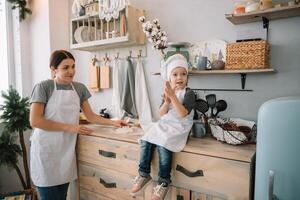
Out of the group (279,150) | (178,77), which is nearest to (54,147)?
(178,77)

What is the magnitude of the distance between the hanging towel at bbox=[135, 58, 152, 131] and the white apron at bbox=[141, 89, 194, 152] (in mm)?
540

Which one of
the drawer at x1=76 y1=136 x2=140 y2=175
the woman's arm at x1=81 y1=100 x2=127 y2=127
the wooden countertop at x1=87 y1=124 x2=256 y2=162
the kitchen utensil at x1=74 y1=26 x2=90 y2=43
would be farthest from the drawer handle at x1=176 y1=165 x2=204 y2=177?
the kitchen utensil at x1=74 y1=26 x2=90 y2=43

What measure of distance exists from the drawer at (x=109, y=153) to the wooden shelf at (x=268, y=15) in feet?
3.49

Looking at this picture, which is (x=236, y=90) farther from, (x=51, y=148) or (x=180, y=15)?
(x=51, y=148)

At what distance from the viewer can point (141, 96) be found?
212cm

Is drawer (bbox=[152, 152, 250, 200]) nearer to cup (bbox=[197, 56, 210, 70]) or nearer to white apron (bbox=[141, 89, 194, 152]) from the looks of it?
white apron (bbox=[141, 89, 194, 152])

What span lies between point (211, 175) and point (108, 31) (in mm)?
1506

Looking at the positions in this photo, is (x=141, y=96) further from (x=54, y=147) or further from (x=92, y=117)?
(x=54, y=147)

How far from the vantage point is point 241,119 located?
1669 mm

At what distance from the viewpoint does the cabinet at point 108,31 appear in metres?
1.98

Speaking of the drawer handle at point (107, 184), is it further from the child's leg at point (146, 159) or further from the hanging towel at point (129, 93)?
the hanging towel at point (129, 93)

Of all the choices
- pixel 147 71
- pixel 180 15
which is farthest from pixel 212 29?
pixel 147 71

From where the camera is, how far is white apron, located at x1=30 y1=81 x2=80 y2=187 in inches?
64.6

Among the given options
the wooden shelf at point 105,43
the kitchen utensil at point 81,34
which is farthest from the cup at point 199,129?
the kitchen utensil at point 81,34
